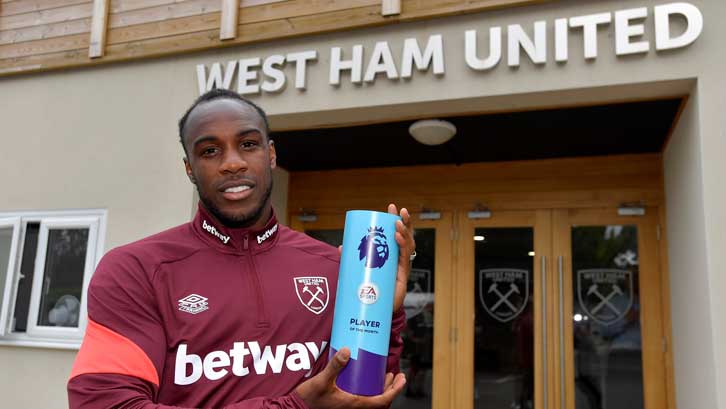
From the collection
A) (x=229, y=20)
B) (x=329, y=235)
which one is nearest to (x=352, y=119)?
(x=229, y=20)

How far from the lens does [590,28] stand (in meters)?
3.24

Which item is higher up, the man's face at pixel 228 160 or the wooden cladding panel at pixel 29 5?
the wooden cladding panel at pixel 29 5

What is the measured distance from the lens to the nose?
51.0 inches

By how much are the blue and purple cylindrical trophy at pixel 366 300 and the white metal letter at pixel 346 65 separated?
2.52 metres

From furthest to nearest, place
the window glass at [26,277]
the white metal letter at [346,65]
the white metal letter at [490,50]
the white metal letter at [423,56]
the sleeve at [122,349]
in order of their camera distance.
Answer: the window glass at [26,277] < the white metal letter at [346,65] < the white metal letter at [423,56] < the white metal letter at [490,50] < the sleeve at [122,349]

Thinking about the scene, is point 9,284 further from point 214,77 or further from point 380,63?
point 380,63

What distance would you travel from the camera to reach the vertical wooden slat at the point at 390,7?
362 cm

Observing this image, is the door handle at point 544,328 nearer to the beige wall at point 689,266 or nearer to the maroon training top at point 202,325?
the beige wall at point 689,266

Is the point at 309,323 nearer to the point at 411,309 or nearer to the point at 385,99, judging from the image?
the point at 385,99

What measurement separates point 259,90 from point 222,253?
2.77 meters

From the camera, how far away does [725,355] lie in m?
2.83

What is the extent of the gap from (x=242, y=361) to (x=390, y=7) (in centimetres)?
286

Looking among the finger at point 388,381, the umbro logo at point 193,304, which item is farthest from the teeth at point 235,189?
the finger at point 388,381

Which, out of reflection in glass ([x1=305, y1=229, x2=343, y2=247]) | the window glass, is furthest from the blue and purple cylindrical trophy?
reflection in glass ([x1=305, y1=229, x2=343, y2=247])
